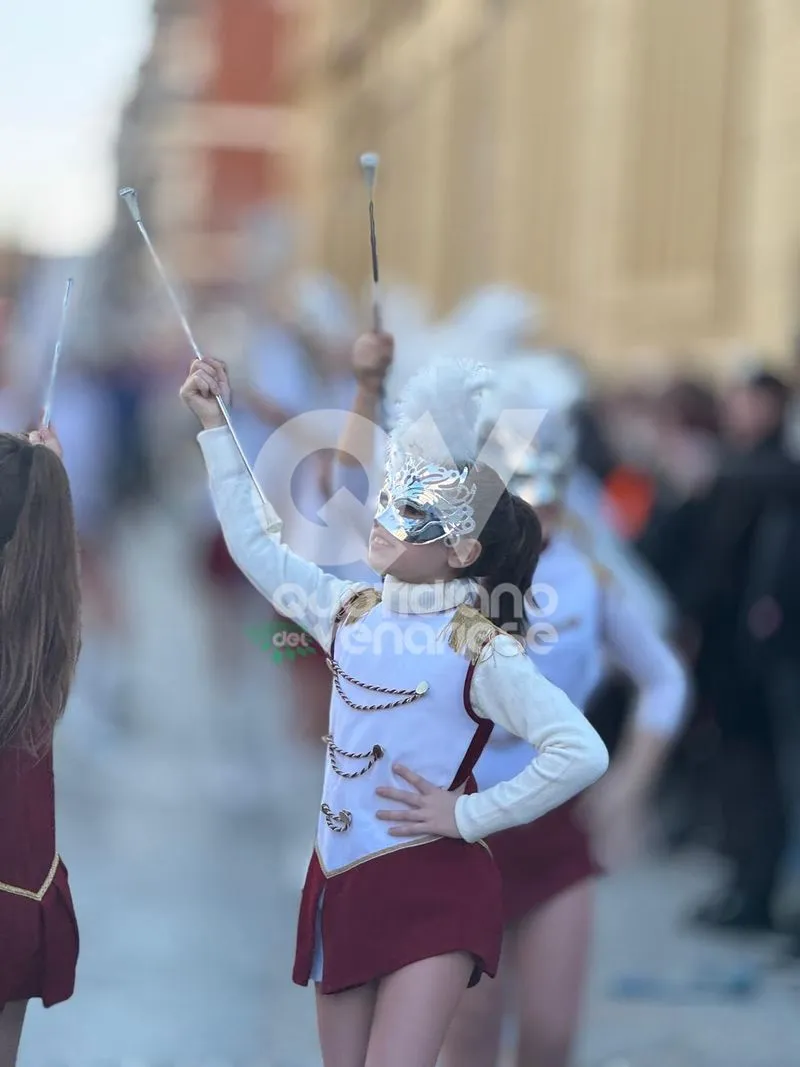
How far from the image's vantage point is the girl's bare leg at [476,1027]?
3949 mm

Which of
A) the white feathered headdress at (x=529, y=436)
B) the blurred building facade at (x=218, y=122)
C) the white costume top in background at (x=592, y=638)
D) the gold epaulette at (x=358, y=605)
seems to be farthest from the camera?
the blurred building facade at (x=218, y=122)

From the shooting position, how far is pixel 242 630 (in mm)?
10938

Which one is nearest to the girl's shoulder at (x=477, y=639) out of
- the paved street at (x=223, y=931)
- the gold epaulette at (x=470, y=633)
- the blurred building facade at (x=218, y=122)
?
the gold epaulette at (x=470, y=633)

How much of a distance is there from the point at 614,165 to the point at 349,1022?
14.9 metres

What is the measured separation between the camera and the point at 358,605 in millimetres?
3371

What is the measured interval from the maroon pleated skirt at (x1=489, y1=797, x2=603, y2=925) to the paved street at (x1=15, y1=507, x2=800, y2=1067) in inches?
56.0

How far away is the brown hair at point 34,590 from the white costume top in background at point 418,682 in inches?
10.4

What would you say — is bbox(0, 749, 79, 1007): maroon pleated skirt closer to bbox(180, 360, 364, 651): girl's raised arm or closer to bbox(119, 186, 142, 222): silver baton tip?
bbox(180, 360, 364, 651): girl's raised arm

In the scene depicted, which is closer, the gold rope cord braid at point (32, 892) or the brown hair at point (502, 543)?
the gold rope cord braid at point (32, 892)

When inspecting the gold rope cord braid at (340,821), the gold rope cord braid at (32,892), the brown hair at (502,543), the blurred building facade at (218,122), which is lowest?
the gold rope cord braid at (32,892)

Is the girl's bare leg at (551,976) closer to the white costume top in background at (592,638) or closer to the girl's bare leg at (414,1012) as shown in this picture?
the white costume top in background at (592,638)

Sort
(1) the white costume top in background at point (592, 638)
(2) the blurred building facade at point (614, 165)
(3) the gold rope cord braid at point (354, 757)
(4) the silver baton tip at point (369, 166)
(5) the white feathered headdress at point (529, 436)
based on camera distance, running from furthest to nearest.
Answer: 1. (2) the blurred building facade at point (614, 165)
2. (5) the white feathered headdress at point (529, 436)
3. (1) the white costume top in background at point (592, 638)
4. (4) the silver baton tip at point (369, 166)
5. (3) the gold rope cord braid at point (354, 757)

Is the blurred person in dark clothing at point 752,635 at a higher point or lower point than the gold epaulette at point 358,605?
lower

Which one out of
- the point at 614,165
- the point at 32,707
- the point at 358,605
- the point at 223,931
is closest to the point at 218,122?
the point at 614,165
